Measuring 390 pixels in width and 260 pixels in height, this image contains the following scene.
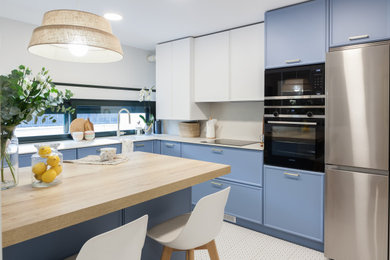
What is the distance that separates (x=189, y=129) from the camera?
3.92 meters

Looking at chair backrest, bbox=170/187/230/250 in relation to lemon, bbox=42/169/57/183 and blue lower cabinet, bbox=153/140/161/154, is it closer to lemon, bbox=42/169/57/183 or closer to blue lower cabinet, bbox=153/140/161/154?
lemon, bbox=42/169/57/183

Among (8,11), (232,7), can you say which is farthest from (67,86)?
(232,7)

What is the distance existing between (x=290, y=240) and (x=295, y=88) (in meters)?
1.48

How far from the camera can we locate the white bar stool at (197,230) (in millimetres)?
1303

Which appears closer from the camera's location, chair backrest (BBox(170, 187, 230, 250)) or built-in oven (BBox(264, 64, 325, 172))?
chair backrest (BBox(170, 187, 230, 250))

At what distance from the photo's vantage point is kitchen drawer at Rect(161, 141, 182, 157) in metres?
3.62

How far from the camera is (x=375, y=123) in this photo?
212cm

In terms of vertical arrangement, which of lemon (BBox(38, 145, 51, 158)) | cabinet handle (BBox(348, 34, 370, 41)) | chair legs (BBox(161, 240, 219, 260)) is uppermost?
cabinet handle (BBox(348, 34, 370, 41))

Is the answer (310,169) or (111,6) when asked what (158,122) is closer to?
(111,6)

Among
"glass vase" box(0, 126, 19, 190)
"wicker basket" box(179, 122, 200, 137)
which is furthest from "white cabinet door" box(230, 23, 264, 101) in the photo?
"glass vase" box(0, 126, 19, 190)

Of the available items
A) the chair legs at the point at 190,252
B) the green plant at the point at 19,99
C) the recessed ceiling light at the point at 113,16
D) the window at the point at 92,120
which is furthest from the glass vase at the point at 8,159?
the window at the point at 92,120

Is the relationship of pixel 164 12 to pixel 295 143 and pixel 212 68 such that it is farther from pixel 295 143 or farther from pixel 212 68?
pixel 295 143

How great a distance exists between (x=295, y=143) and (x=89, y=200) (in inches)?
80.2

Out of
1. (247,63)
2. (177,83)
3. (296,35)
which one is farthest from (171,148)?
(296,35)
